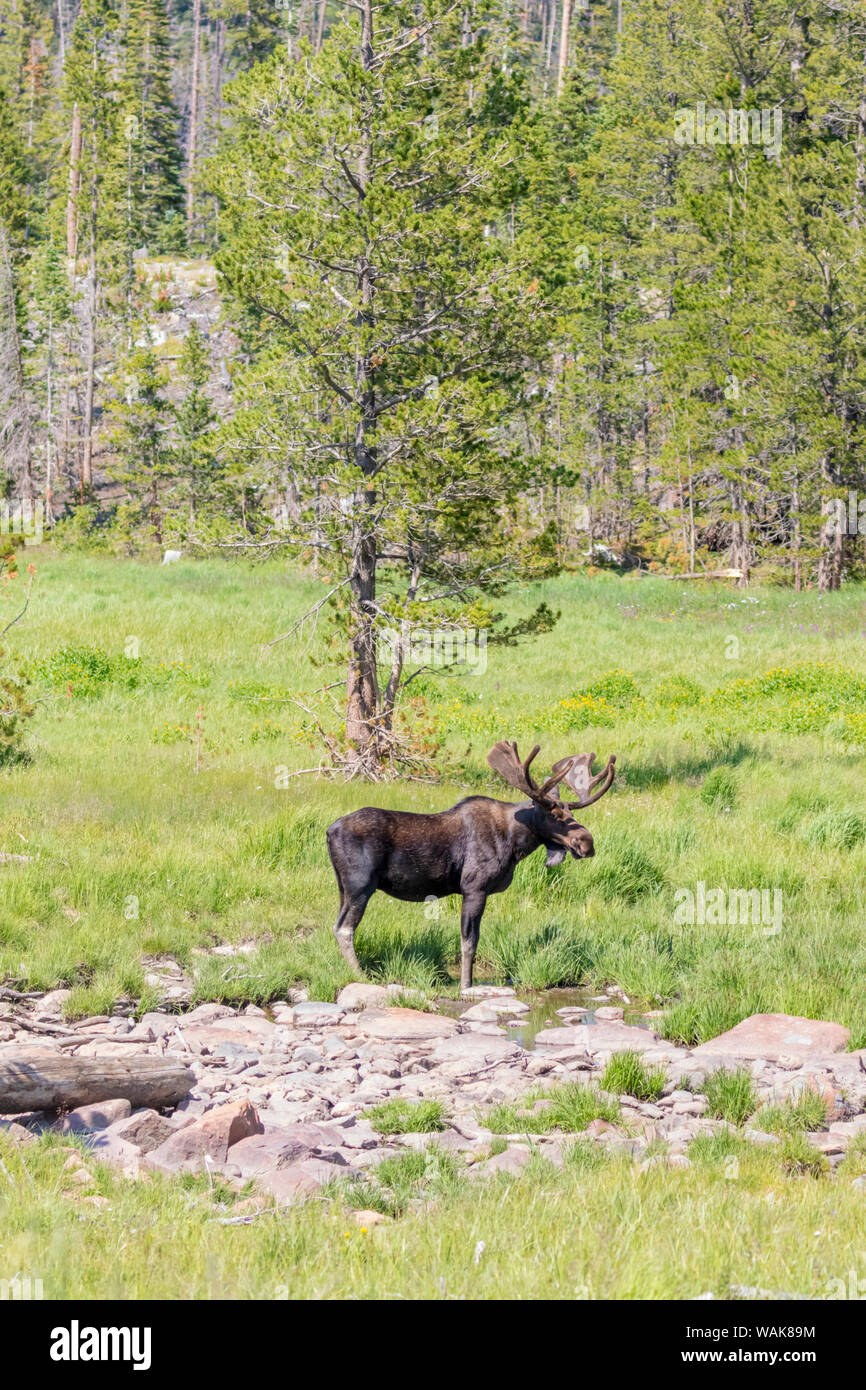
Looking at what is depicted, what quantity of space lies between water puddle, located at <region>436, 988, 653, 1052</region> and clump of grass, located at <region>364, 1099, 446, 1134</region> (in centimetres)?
169

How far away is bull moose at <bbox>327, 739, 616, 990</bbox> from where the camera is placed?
357 inches

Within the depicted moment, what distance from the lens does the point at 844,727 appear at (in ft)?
60.1

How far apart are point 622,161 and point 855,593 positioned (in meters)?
29.5

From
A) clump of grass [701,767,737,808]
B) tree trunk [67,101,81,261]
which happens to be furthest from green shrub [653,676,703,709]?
tree trunk [67,101,81,261]

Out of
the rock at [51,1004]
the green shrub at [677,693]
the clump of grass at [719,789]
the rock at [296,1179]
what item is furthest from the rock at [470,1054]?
the green shrub at [677,693]

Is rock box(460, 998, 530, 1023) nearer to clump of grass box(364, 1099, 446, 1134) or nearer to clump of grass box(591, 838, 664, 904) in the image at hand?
clump of grass box(364, 1099, 446, 1134)

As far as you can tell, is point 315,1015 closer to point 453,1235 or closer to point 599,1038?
point 599,1038

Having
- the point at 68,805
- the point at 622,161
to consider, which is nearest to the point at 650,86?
the point at 622,161

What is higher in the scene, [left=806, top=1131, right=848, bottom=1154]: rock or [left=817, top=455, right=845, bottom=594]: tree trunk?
[left=817, top=455, right=845, bottom=594]: tree trunk

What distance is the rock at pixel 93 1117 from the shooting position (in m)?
6.12

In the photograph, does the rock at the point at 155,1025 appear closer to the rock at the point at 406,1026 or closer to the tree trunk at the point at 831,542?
the rock at the point at 406,1026

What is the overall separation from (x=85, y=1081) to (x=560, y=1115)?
2.35 m

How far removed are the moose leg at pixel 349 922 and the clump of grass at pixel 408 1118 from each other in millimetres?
2497

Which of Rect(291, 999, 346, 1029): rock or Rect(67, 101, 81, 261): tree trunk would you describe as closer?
Rect(291, 999, 346, 1029): rock
